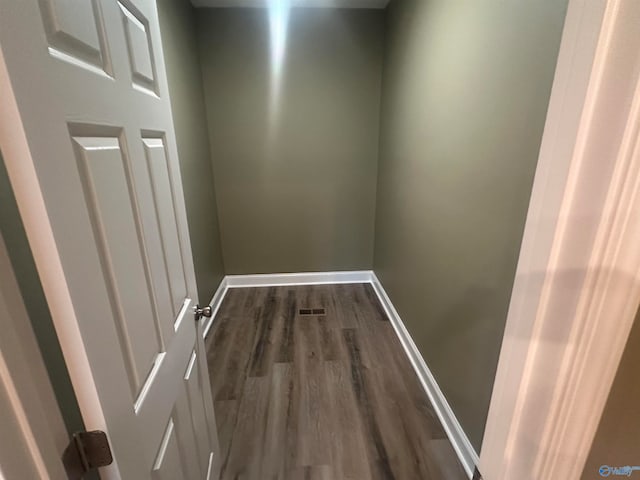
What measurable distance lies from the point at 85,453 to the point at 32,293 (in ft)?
0.94

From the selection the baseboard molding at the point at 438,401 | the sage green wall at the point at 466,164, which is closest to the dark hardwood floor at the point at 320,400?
the baseboard molding at the point at 438,401

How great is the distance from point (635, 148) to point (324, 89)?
2751mm

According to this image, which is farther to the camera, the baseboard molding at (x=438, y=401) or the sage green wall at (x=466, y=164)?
the baseboard molding at (x=438, y=401)

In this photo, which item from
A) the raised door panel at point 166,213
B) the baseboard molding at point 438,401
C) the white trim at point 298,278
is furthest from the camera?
the white trim at point 298,278

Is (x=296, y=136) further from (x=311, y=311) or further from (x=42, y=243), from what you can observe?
(x=42, y=243)

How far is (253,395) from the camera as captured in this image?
1.96m

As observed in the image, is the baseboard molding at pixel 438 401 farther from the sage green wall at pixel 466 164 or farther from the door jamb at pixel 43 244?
the door jamb at pixel 43 244

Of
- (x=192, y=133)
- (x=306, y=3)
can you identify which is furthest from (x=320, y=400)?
(x=306, y=3)

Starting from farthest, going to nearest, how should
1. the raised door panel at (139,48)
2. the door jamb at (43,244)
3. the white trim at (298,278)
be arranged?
1. the white trim at (298,278)
2. the raised door panel at (139,48)
3. the door jamb at (43,244)

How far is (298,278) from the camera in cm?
338

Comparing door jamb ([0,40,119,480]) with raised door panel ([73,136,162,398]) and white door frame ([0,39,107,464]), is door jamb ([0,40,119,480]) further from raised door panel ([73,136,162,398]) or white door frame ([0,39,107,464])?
raised door panel ([73,136,162,398])

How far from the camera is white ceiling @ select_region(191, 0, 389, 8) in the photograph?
2.50 m

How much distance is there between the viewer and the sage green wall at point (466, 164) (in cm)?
106

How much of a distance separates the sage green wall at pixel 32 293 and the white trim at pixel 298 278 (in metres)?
A: 2.71
